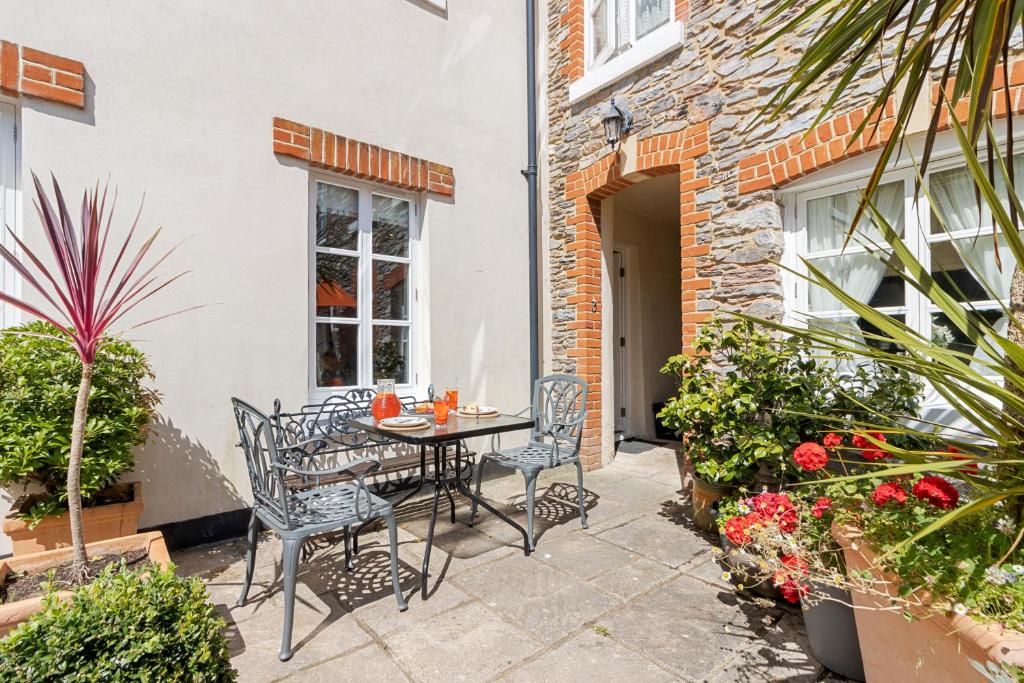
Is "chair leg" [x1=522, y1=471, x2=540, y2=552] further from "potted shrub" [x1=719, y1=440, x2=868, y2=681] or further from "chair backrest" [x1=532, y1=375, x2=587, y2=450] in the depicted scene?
"potted shrub" [x1=719, y1=440, x2=868, y2=681]

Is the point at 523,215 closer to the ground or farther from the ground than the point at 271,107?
closer to the ground

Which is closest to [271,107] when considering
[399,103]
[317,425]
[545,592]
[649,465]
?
[399,103]

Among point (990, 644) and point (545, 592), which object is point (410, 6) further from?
point (990, 644)

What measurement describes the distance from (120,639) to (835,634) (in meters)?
2.26

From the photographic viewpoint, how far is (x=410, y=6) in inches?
151

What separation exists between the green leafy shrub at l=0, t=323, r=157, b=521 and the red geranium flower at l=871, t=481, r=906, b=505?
3.05 metres

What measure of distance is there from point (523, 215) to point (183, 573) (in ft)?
12.2

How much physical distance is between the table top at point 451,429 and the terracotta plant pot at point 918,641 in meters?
1.55

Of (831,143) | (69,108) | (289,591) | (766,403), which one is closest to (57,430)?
(289,591)

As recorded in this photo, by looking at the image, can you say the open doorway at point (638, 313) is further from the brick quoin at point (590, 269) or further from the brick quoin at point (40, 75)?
the brick quoin at point (40, 75)

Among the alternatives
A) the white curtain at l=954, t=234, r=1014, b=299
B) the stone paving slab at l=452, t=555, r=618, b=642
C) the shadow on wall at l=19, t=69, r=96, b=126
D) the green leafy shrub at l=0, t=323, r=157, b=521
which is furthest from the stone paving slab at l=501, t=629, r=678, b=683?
the shadow on wall at l=19, t=69, r=96, b=126

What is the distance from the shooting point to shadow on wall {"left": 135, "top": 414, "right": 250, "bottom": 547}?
2.72 meters

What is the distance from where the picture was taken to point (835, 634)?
1.74 m

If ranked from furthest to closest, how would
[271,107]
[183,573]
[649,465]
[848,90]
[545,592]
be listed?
[649,465], [271,107], [848,90], [183,573], [545,592]
